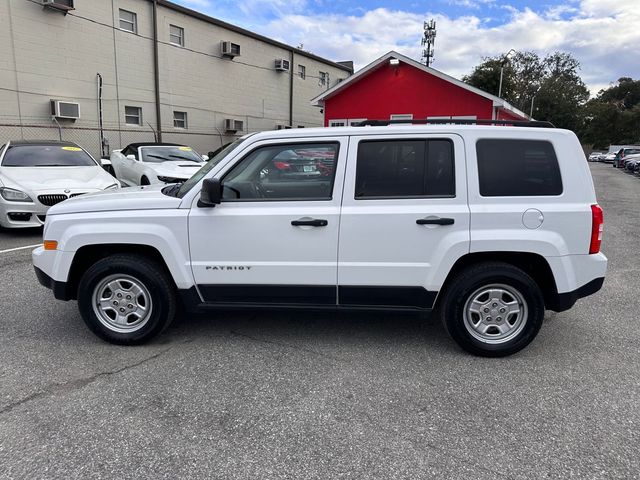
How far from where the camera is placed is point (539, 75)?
71562mm

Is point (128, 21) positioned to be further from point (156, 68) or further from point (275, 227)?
point (275, 227)

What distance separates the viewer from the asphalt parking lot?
100 inches

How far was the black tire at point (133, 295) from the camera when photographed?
12.6 ft

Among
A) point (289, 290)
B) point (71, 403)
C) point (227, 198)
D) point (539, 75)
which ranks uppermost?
point (539, 75)

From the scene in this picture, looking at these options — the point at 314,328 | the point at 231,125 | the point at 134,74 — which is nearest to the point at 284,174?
the point at 314,328

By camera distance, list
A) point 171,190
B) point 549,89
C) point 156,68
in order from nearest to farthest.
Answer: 1. point 171,190
2. point 156,68
3. point 549,89

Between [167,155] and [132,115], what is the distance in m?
8.13

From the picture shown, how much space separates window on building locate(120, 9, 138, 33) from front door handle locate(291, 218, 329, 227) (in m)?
17.7

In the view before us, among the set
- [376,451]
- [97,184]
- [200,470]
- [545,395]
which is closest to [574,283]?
[545,395]

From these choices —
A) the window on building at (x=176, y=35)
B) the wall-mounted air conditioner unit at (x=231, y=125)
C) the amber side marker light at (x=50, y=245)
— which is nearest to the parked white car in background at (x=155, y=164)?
the amber side marker light at (x=50, y=245)

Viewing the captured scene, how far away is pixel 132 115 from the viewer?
18578 mm

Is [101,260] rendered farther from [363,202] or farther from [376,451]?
[376,451]

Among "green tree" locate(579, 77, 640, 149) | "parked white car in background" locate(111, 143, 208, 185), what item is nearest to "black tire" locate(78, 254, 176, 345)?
"parked white car in background" locate(111, 143, 208, 185)

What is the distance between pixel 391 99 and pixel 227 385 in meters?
19.0
